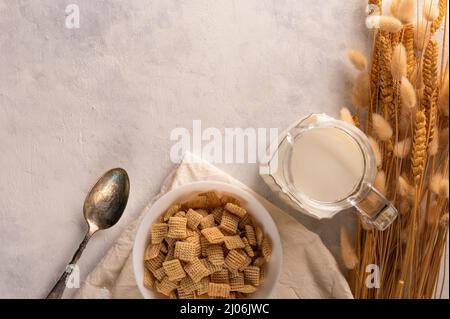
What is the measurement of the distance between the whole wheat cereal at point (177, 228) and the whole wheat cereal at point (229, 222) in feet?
0.20

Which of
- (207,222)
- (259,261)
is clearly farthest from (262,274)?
(207,222)

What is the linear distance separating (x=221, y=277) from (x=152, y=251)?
4.6 inches

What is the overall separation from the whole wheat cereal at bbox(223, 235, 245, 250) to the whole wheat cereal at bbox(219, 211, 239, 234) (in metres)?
0.01

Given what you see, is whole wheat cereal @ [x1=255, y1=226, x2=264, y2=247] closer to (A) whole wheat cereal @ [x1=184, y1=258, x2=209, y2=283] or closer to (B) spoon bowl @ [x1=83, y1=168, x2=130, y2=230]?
(A) whole wheat cereal @ [x1=184, y1=258, x2=209, y2=283]

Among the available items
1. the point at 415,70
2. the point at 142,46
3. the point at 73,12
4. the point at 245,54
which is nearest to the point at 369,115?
the point at 415,70

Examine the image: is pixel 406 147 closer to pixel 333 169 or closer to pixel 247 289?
pixel 333 169

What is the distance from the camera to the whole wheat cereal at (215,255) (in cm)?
83

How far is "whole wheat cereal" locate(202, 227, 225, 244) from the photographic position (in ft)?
2.69

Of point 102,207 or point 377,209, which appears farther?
point 102,207

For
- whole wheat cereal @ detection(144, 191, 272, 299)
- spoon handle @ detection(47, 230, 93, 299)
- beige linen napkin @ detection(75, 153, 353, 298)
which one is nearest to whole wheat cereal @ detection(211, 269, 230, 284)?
whole wheat cereal @ detection(144, 191, 272, 299)

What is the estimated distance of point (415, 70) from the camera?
87cm

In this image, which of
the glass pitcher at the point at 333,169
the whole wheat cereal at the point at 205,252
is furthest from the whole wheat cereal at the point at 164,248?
the glass pitcher at the point at 333,169

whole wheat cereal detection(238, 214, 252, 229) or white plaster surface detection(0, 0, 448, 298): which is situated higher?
white plaster surface detection(0, 0, 448, 298)

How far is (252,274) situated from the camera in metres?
0.84
